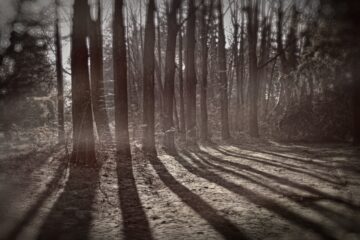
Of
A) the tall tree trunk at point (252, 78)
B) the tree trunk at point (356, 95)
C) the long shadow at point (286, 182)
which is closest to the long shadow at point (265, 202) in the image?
the long shadow at point (286, 182)

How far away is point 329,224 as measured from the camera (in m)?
4.58

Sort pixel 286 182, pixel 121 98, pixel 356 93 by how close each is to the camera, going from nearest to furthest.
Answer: pixel 286 182 < pixel 121 98 < pixel 356 93

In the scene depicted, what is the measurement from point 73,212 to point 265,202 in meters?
3.26

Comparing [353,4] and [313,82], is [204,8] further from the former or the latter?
[353,4]

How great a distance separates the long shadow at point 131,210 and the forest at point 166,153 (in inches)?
1.1

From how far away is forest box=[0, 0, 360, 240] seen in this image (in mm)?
4844

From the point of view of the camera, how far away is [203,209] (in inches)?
217

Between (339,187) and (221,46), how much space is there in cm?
1371

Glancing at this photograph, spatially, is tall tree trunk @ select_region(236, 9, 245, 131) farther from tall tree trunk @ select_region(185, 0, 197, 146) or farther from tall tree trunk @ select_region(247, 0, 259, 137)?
tall tree trunk @ select_region(185, 0, 197, 146)

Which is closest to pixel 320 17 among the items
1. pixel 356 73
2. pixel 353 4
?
pixel 353 4

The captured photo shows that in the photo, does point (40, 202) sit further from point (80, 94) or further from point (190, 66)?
point (190, 66)

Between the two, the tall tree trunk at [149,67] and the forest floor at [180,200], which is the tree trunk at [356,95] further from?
the tall tree trunk at [149,67]

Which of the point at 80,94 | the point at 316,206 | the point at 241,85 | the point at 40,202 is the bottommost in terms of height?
the point at 316,206

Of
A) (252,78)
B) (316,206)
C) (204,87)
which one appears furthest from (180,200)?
(252,78)
